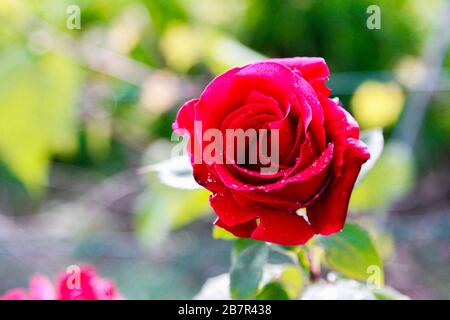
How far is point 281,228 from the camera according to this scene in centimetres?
24

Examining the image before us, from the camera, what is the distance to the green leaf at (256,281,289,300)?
11.5 inches

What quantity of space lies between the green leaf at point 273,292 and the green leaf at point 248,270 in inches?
0.4

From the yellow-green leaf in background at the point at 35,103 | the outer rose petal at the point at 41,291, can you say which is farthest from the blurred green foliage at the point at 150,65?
the outer rose petal at the point at 41,291

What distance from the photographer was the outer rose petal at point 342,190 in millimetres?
239

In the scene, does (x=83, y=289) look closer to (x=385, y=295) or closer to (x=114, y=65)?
(x=385, y=295)

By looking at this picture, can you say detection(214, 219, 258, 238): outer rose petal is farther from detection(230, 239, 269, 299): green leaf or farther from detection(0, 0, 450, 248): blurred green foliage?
detection(0, 0, 450, 248): blurred green foliage

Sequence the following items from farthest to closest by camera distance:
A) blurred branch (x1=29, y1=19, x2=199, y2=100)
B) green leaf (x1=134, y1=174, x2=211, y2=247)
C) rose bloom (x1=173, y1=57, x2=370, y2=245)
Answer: blurred branch (x1=29, y1=19, x2=199, y2=100) → green leaf (x1=134, y1=174, x2=211, y2=247) → rose bloom (x1=173, y1=57, x2=370, y2=245)

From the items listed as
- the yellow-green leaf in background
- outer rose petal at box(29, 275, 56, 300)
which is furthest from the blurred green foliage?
outer rose petal at box(29, 275, 56, 300)

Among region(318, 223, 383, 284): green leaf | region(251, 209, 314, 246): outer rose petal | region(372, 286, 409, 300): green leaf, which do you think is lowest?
region(372, 286, 409, 300): green leaf

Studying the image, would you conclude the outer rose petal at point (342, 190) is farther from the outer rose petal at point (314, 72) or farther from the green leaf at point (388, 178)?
the green leaf at point (388, 178)

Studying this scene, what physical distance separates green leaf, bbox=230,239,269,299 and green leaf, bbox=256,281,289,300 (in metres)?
0.01

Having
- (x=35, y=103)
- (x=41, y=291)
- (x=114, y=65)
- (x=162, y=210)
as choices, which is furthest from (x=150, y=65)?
(x=41, y=291)

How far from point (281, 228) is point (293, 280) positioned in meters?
0.07
